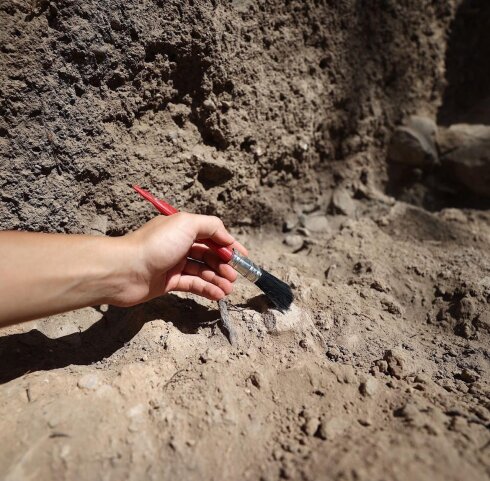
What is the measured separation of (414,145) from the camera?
6.70 ft

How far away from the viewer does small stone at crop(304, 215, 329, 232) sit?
6.08 feet

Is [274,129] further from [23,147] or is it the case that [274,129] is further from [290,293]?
[23,147]

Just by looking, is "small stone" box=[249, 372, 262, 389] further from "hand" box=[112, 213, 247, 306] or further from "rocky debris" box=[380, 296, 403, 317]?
"rocky debris" box=[380, 296, 403, 317]

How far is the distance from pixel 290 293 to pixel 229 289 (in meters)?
0.21

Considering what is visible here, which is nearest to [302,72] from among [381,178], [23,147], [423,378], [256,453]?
[381,178]

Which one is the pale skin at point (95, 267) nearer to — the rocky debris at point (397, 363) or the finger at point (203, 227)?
the finger at point (203, 227)

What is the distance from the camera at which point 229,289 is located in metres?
1.35

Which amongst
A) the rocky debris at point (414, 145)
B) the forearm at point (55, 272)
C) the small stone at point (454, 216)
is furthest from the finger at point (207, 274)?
the rocky debris at point (414, 145)

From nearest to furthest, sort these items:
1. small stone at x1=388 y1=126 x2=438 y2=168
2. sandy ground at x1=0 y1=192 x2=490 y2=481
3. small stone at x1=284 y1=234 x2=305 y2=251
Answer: sandy ground at x1=0 y1=192 x2=490 y2=481, small stone at x1=284 y1=234 x2=305 y2=251, small stone at x1=388 y1=126 x2=438 y2=168

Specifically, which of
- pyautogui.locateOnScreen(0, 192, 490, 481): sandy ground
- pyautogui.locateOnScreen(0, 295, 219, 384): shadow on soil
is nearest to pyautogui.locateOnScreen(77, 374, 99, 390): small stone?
pyautogui.locateOnScreen(0, 192, 490, 481): sandy ground

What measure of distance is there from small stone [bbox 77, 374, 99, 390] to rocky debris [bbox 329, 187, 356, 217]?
50.1 inches

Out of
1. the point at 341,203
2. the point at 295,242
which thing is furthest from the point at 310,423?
the point at 341,203

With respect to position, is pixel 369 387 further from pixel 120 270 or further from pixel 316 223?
pixel 316 223

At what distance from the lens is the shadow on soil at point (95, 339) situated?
1.17 m
